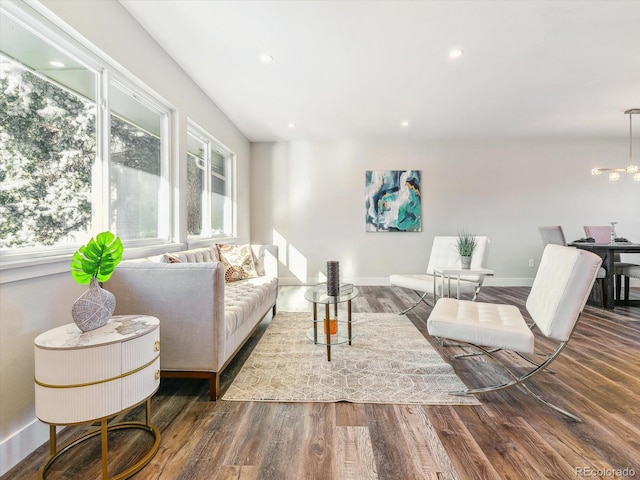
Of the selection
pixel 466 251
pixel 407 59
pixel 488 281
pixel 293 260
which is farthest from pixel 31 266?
pixel 488 281

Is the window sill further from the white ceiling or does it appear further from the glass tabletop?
the white ceiling

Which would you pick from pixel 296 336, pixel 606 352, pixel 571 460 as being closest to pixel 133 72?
pixel 296 336

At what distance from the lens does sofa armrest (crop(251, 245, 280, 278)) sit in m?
3.68

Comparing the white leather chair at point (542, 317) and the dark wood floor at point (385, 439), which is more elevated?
the white leather chair at point (542, 317)

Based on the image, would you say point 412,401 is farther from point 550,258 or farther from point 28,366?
point 28,366

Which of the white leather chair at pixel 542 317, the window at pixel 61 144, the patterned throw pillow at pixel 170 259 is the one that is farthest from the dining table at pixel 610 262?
the window at pixel 61 144

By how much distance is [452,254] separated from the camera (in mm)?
3811

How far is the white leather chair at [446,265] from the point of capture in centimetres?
315

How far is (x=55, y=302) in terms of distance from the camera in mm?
1586

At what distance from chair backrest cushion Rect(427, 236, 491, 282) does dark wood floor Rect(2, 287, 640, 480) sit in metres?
1.56

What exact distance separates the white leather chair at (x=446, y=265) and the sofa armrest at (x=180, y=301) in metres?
2.27

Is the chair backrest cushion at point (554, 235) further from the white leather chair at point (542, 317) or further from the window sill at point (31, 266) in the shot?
the window sill at point (31, 266)

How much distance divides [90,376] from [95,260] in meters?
0.48

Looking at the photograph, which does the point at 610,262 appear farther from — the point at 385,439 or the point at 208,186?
the point at 208,186
